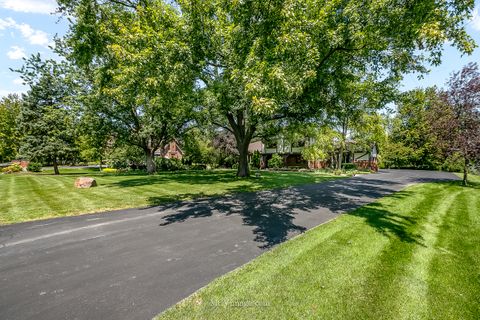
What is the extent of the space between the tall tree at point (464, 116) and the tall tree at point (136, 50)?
61.2ft

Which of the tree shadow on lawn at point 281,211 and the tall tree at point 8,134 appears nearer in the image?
the tree shadow on lawn at point 281,211

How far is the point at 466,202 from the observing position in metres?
10.6

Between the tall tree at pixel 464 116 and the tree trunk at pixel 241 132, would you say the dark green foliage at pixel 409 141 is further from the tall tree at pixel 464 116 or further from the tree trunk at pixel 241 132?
the tree trunk at pixel 241 132

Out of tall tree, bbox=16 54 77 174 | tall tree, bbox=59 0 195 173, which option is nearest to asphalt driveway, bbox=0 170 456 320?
tall tree, bbox=59 0 195 173

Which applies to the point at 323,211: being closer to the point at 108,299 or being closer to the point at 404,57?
the point at 404,57

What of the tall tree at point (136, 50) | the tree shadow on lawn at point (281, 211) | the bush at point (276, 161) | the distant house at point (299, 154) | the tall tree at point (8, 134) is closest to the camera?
the tree shadow on lawn at point (281, 211)

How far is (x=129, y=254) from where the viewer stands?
509cm

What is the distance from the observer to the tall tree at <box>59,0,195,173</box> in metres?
8.47

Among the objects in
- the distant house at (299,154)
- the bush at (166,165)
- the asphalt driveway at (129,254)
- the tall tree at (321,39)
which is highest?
the tall tree at (321,39)

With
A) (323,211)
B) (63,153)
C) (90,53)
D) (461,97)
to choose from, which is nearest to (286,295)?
(323,211)

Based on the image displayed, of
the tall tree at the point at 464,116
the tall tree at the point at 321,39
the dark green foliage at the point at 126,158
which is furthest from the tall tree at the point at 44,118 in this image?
the tall tree at the point at 464,116

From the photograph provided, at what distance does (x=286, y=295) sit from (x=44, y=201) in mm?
11548

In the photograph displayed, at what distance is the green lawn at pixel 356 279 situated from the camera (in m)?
3.23

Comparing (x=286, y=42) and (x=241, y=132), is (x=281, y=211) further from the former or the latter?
(x=241, y=132)
